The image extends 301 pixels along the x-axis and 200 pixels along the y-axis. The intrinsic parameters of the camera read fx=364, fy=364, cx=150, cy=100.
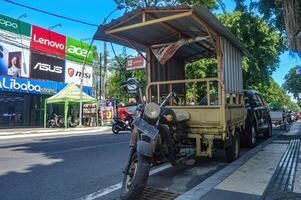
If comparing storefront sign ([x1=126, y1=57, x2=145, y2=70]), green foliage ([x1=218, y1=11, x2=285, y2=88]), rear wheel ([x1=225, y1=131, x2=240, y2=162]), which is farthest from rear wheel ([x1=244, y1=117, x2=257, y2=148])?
green foliage ([x1=218, y1=11, x2=285, y2=88])

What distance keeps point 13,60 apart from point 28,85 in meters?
2.24

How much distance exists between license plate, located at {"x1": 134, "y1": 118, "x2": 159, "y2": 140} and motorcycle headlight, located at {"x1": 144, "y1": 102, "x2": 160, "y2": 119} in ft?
0.45

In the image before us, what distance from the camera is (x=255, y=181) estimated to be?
6.45 meters

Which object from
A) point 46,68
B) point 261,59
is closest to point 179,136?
point 261,59

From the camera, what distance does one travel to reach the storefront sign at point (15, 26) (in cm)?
2636

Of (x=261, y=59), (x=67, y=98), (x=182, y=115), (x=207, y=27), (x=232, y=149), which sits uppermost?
(x=261, y=59)

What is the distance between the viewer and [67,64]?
109ft

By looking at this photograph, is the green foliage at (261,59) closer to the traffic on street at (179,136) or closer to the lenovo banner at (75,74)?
the traffic on street at (179,136)

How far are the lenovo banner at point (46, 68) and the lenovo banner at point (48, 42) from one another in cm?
58

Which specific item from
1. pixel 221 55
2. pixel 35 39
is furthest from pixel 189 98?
pixel 35 39

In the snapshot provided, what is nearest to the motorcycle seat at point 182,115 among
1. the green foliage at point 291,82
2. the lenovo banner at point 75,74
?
the lenovo banner at point 75,74

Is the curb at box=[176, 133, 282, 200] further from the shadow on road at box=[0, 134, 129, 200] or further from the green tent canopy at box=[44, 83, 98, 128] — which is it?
the green tent canopy at box=[44, 83, 98, 128]

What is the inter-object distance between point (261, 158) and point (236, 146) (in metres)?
0.68

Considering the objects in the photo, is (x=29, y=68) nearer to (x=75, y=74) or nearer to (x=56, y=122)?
(x=56, y=122)
